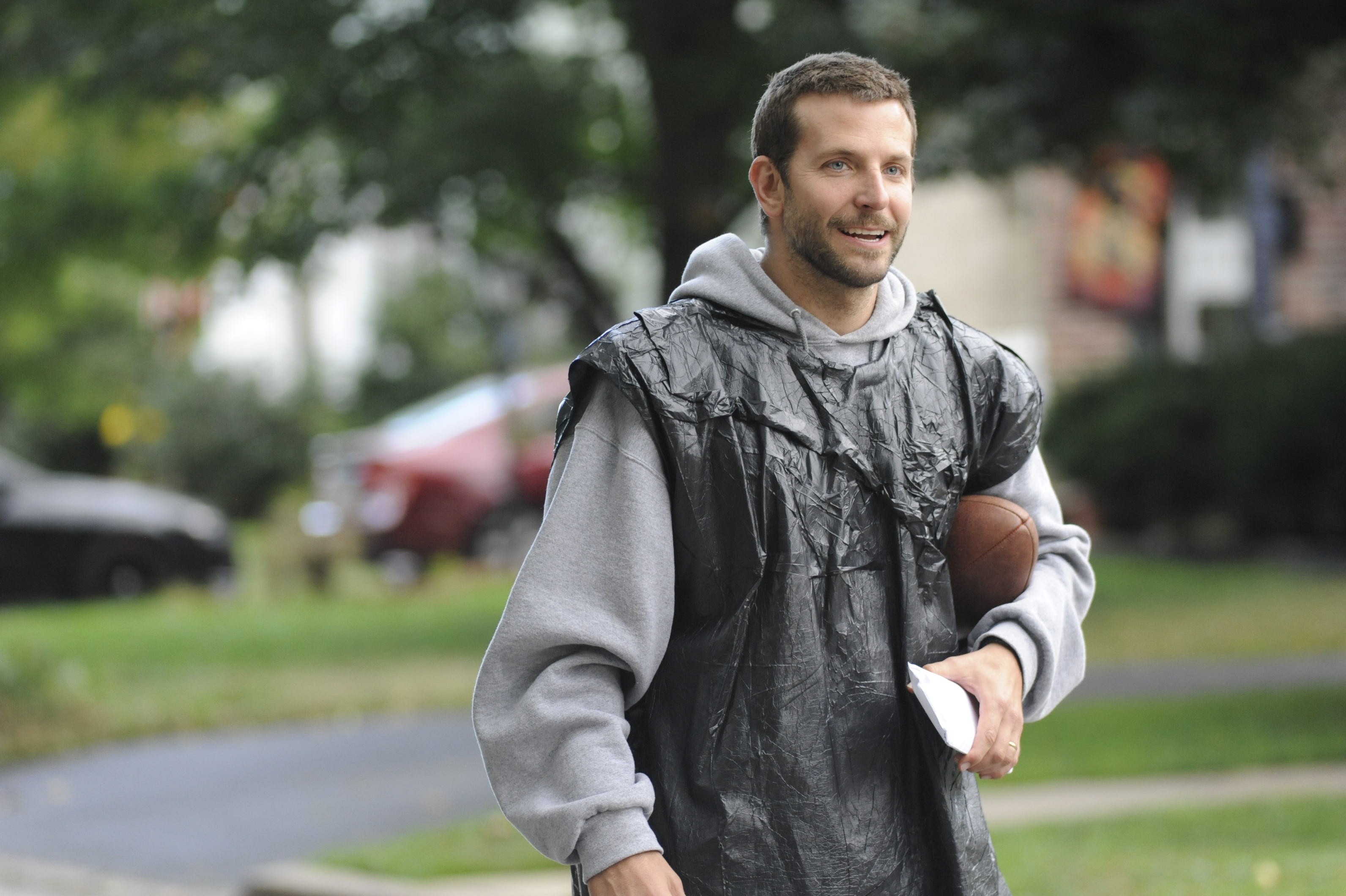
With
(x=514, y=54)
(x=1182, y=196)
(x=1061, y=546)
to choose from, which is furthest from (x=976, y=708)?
(x=1182, y=196)

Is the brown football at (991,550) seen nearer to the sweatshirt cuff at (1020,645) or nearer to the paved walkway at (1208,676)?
the sweatshirt cuff at (1020,645)

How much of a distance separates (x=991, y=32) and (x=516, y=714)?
26.8ft

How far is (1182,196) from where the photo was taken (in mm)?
13750

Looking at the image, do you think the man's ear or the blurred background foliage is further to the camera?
the blurred background foliage

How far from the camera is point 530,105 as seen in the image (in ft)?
35.3

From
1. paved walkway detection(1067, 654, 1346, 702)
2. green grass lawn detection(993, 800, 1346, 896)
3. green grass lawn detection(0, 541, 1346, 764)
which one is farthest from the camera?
paved walkway detection(1067, 654, 1346, 702)

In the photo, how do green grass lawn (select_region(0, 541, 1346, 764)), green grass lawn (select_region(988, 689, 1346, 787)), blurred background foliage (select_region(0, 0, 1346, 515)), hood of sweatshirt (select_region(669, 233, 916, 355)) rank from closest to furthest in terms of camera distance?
hood of sweatshirt (select_region(669, 233, 916, 355)) < green grass lawn (select_region(988, 689, 1346, 787)) < green grass lawn (select_region(0, 541, 1346, 764)) < blurred background foliage (select_region(0, 0, 1346, 515))

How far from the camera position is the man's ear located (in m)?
2.50

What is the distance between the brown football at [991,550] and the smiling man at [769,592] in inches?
3.1

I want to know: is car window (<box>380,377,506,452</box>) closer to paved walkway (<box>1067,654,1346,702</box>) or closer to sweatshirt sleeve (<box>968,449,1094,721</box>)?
paved walkway (<box>1067,654,1346,702</box>)

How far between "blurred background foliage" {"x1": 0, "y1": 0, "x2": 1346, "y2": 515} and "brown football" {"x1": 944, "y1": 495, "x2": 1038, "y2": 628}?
649 cm

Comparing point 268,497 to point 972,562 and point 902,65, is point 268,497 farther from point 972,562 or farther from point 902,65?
point 972,562

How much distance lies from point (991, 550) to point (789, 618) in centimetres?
37

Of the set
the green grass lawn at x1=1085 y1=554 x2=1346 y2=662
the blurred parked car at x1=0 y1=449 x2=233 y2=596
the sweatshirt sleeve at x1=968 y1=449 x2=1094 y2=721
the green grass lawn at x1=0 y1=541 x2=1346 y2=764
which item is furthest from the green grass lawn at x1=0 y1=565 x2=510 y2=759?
the sweatshirt sleeve at x1=968 y1=449 x2=1094 y2=721
